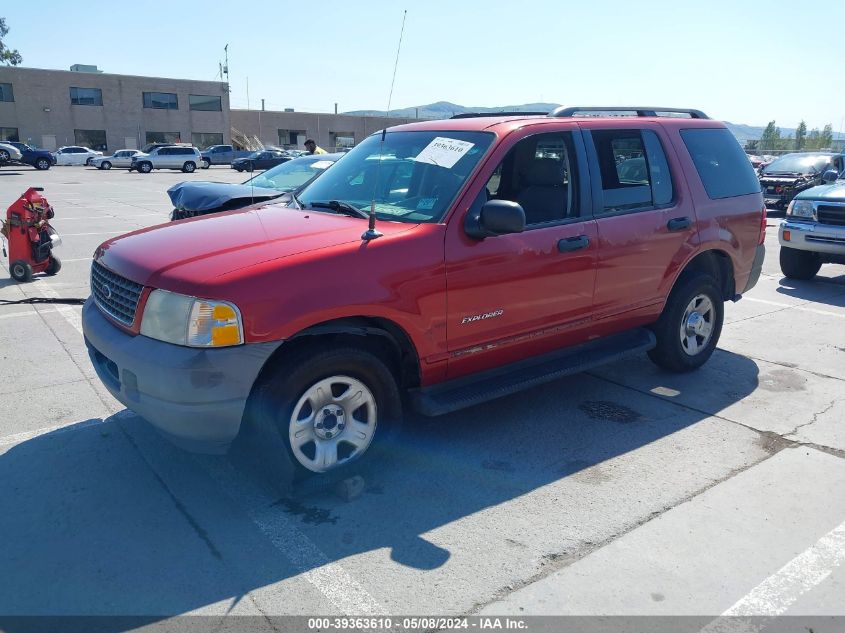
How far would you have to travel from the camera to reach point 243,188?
8.84 meters

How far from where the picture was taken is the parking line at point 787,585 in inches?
110

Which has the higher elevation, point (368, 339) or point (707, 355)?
point (368, 339)

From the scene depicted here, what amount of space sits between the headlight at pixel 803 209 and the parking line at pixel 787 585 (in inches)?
286

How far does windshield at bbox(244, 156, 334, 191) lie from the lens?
972 centimetres

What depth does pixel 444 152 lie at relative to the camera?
429 cm

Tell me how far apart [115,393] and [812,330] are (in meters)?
6.79

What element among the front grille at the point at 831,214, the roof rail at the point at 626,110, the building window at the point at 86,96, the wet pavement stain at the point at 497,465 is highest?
the building window at the point at 86,96

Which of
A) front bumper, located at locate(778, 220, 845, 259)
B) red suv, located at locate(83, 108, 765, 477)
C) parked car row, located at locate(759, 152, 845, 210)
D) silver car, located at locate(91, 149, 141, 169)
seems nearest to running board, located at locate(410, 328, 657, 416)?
red suv, located at locate(83, 108, 765, 477)

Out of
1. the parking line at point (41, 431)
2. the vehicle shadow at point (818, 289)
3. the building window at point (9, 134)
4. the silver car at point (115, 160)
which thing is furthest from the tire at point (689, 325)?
the building window at point (9, 134)

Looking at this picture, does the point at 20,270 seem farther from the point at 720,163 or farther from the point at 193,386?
the point at 720,163

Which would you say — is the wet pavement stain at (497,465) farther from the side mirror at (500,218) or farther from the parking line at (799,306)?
the parking line at (799,306)

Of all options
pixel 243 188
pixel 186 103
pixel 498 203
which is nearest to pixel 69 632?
pixel 498 203

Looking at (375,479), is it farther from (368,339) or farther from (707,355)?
(707,355)

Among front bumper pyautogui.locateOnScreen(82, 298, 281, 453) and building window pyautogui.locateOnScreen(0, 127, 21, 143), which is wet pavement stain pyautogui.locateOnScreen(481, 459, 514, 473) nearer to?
front bumper pyautogui.locateOnScreen(82, 298, 281, 453)
